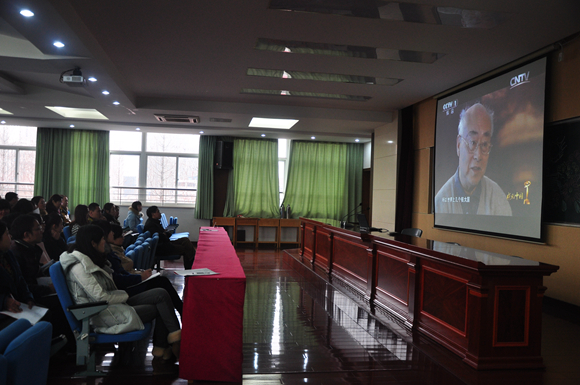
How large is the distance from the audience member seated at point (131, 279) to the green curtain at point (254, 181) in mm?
7333

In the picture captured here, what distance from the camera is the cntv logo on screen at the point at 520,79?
16.8 ft

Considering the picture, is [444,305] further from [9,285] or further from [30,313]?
[9,285]

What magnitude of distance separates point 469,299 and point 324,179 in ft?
28.0

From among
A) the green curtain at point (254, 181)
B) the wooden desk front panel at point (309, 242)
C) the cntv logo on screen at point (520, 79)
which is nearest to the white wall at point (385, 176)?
the wooden desk front panel at point (309, 242)

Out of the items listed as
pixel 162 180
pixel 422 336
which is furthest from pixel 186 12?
pixel 162 180

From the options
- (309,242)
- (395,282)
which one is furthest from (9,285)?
(309,242)

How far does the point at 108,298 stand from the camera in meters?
2.71

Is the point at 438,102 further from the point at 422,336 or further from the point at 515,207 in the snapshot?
the point at 422,336

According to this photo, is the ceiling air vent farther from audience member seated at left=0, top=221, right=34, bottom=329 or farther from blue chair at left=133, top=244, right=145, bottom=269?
audience member seated at left=0, top=221, right=34, bottom=329

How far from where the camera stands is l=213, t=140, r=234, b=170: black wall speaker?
1088 cm

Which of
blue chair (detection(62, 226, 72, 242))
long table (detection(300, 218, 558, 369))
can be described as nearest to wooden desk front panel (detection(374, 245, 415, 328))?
long table (detection(300, 218, 558, 369))

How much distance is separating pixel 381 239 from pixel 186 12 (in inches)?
122

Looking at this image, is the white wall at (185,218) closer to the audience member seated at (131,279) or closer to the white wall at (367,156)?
the white wall at (367,156)

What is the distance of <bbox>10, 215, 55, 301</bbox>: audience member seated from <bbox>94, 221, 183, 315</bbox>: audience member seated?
1.55 ft
